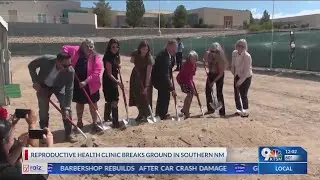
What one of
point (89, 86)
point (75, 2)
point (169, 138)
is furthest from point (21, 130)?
point (75, 2)

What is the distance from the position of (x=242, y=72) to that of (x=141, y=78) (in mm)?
2099

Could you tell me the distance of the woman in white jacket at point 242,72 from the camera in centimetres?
853

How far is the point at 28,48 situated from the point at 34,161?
4440 cm

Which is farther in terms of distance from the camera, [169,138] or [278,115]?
[278,115]

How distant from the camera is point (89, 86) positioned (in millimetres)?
7344

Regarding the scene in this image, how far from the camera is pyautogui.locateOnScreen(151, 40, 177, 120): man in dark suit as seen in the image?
25.9ft

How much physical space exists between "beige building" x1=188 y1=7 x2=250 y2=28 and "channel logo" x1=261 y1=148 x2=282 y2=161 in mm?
92790

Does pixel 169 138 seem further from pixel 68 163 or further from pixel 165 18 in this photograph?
pixel 165 18

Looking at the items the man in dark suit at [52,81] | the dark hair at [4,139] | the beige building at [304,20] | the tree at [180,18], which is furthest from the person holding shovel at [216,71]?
the tree at [180,18]

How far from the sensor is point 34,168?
125 inches

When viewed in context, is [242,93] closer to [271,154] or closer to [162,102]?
[162,102]

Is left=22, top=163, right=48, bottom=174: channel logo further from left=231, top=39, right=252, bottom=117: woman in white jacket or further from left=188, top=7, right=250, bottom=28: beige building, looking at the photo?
left=188, top=7, right=250, bottom=28: beige building

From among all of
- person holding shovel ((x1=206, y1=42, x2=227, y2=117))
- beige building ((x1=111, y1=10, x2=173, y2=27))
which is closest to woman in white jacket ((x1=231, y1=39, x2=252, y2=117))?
person holding shovel ((x1=206, y1=42, x2=227, y2=117))

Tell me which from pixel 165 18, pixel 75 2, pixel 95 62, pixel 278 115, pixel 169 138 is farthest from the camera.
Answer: pixel 165 18
